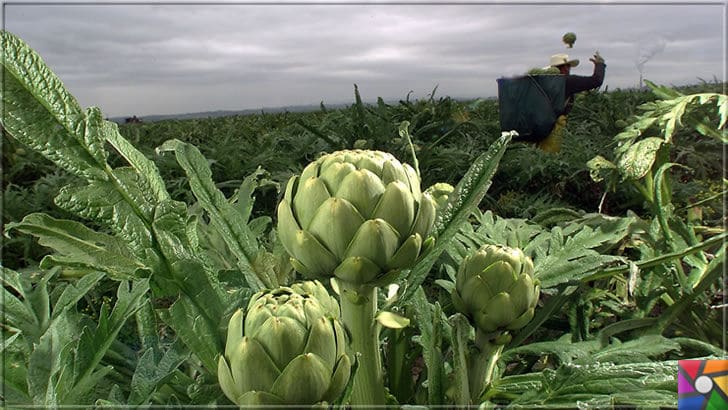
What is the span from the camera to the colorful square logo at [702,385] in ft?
1.29

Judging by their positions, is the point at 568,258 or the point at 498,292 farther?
the point at 568,258

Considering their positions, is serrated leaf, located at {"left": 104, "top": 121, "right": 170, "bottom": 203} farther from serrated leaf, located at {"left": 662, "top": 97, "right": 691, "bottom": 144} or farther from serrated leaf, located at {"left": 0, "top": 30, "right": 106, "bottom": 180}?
serrated leaf, located at {"left": 662, "top": 97, "right": 691, "bottom": 144}

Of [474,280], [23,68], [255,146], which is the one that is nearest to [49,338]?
[23,68]

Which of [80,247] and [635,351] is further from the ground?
[80,247]

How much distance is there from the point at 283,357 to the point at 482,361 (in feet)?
0.75

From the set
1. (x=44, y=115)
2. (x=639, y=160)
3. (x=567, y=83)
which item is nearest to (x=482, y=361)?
(x=44, y=115)

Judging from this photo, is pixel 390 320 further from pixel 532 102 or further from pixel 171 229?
pixel 532 102

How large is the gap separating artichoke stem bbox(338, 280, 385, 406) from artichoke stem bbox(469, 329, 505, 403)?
0.36 feet

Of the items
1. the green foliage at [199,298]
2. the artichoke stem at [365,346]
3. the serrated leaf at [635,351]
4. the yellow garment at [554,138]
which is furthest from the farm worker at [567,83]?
the artichoke stem at [365,346]

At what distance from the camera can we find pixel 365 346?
0.40 m

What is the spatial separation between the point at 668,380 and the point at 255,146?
1.44 meters

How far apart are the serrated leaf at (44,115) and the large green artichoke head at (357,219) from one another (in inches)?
5.8

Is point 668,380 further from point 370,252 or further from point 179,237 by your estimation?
point 179,237

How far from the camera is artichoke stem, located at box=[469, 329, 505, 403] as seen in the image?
1.57 feet
